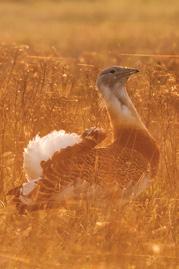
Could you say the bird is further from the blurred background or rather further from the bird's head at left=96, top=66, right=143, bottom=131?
the blurred background

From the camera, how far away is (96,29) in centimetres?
2180

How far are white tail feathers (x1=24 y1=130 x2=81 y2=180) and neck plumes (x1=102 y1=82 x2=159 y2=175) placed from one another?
12.1 inches

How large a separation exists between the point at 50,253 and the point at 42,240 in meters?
0.19

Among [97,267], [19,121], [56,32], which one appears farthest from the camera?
[56,32]

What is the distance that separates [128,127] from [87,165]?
45cm

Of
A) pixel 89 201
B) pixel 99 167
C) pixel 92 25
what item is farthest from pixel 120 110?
pixel 92 25

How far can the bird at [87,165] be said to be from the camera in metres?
6.47

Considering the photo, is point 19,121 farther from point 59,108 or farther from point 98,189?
point 98,189

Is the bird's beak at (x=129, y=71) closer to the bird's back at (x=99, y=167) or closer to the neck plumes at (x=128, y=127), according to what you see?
the neck plumes at (x=128, y=127)

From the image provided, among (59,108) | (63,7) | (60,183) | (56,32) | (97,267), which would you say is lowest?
(97,267)

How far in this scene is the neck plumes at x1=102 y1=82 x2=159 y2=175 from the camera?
6820 mm

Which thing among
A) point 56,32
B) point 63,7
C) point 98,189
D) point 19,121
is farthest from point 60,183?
point 63,7

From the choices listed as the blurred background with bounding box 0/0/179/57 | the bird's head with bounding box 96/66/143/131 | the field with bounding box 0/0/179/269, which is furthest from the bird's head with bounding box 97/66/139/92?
the blurred background with bounding box 0/0/179/57

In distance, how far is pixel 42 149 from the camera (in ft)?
21.7
